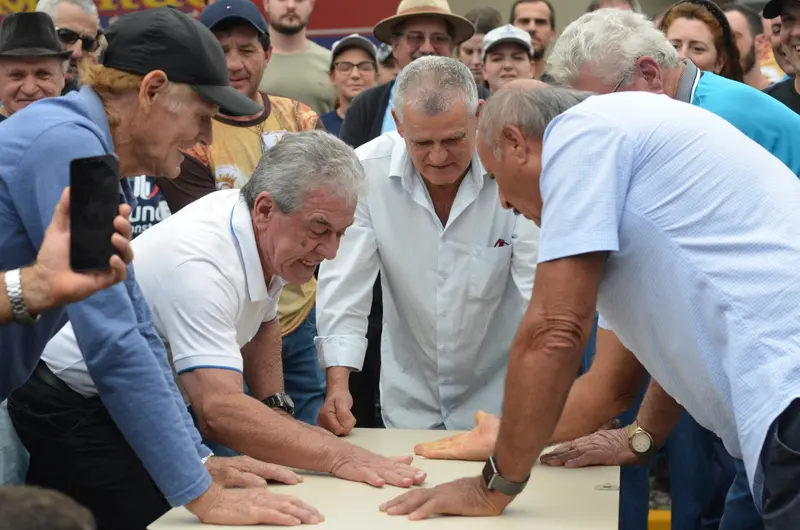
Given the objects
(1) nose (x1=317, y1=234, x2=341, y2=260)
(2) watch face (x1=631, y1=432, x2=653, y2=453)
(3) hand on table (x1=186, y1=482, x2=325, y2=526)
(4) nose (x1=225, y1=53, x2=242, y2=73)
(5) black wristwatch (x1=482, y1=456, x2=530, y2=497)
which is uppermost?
(4) nose (x1=225, y1=53, x2=242, y2=73)

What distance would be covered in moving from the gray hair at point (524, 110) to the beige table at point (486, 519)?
0.80 m

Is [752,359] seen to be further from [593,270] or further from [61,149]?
[61,149]

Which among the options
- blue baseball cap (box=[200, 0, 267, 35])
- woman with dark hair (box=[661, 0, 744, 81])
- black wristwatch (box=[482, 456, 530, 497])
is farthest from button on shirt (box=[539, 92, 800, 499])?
blue baseball cap (box=[200, 0, 267, 35])

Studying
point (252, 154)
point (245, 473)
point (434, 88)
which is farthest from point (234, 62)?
point (245, 473)

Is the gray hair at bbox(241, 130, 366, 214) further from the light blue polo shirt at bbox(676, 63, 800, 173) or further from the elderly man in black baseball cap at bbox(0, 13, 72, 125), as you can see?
the elderly man in black baseball cap at bbox(0, 13, 72, 125)

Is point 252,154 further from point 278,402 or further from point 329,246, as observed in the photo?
point 329,246

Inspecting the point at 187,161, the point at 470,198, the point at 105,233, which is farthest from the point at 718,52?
the point at 105,233

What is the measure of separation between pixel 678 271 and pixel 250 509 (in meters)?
1.05

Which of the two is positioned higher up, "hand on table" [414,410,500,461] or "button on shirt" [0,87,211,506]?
"button on shirt" [0,87,211,506]

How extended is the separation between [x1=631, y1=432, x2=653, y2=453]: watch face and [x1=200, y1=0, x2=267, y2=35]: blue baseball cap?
8.87 ft

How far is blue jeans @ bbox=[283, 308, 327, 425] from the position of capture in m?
4.20

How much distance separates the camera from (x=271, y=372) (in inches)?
139

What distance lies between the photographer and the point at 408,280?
12.4ft

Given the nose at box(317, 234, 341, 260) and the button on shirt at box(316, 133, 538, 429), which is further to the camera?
the button on shirt at box(316, 133, 538, 429)
